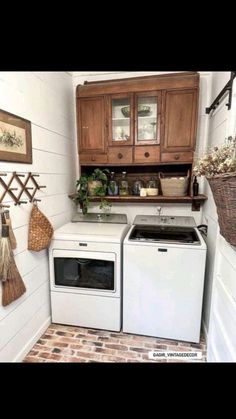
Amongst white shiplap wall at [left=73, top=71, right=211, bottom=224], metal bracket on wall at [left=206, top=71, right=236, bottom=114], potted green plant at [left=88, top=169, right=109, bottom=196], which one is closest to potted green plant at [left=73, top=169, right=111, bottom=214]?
potted green plant at [left=88, top=169, right=109, bottom=196]

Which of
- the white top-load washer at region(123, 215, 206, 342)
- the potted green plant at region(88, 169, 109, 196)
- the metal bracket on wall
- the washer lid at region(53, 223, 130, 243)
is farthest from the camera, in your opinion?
the potted green plant at region(88, 169, 109, 196)

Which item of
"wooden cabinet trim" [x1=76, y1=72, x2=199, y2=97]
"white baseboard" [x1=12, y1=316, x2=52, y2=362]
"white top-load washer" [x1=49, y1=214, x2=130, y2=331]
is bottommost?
"white baseboard" [x1=12, y1=316, x2=52, y2=362]

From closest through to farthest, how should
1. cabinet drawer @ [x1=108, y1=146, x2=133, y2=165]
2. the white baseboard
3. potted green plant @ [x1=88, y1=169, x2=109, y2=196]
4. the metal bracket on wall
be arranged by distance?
the metal bracket on wall
the white baseboard
cabinet drawer @ [x1=108, y1=146, x2=133, y2=165]
potted green plant @ [x1=88, y1=169, x2=109, y2=196]

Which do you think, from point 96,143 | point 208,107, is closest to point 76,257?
point 96,143

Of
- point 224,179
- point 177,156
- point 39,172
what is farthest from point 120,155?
point 224,179

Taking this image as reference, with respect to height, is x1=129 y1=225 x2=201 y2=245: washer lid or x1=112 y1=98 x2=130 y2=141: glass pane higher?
x1=112 y1=98 x2=130 y2=141: glass pane

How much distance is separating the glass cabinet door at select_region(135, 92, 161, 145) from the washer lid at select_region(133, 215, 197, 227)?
0.75 metres

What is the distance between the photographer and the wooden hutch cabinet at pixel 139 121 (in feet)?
6.25

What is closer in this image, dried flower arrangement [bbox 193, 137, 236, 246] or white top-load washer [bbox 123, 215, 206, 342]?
dried flower arrangement [bbox 193, 137, 236, 246]

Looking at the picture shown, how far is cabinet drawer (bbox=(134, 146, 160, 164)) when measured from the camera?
2.03 meters

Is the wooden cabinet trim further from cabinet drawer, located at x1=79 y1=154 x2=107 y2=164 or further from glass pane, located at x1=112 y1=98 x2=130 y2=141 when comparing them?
cabinet drawer, located at x1=79 y1=154 x2=107 y2=164
